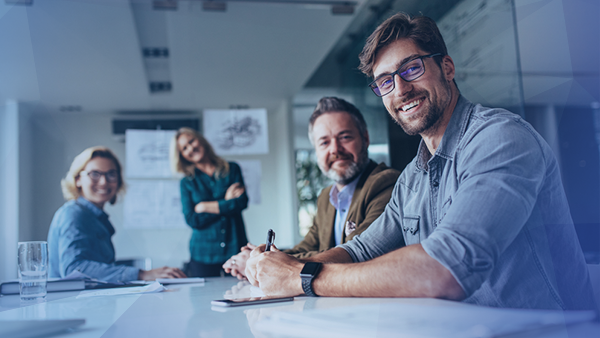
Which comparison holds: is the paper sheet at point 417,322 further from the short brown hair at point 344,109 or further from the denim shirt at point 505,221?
the short brown hair at point 344,109

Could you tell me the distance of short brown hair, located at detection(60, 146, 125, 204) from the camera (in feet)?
9.50

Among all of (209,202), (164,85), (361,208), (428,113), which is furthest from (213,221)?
(428,113)

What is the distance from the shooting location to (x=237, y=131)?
331 centimetres

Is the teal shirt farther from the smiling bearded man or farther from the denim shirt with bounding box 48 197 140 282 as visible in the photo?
the smiling bearded man

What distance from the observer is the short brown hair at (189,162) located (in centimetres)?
315

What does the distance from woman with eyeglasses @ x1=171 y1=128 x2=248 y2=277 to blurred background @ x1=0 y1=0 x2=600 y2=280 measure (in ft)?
0.46

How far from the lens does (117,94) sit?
3.30 m

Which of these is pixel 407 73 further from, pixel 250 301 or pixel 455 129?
pixel 250 301

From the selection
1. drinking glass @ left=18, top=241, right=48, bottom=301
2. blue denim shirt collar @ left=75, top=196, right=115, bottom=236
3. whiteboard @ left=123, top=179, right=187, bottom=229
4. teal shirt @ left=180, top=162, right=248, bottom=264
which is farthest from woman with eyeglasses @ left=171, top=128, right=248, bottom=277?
drinking glass @ left=18, top=241, right=48, bottom=301

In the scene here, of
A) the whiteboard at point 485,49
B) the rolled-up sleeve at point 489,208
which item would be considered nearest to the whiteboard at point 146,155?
the whiteboard at point 485,49

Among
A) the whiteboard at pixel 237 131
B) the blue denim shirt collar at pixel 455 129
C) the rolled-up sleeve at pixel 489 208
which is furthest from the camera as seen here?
the whiteboard at pixel 237 131

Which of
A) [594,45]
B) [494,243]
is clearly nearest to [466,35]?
[594,45]

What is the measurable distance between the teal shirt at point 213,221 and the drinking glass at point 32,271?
1.67 meters

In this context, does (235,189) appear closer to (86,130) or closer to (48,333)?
(86,130)
